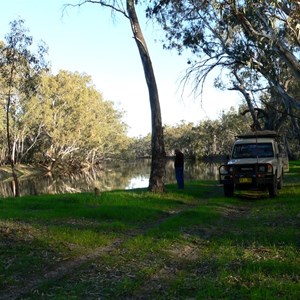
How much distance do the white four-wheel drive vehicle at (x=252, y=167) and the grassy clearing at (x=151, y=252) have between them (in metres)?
2.13

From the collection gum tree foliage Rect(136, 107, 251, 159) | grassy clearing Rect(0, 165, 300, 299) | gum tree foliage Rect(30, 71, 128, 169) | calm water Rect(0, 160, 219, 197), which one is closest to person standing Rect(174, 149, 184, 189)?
grassy clearing Rect(0, 165, 300, 299)

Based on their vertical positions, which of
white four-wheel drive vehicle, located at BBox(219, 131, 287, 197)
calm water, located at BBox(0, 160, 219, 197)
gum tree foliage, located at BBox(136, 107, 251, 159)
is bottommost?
calm water, located at BBox(0, 160, 219, 197)

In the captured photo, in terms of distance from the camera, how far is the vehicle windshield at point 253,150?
56.9 ft

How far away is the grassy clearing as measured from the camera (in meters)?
5.74

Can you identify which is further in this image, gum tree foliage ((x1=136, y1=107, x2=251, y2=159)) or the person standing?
gum tree foliage ((x1=136, y1=107, x2=251, y2=159))

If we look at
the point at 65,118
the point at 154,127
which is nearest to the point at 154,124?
the point at 154,127

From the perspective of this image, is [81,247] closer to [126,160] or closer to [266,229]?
[266,229]

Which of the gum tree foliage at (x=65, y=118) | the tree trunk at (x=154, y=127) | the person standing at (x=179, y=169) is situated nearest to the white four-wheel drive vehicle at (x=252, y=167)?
the tree trunk at (x=154, y=127)

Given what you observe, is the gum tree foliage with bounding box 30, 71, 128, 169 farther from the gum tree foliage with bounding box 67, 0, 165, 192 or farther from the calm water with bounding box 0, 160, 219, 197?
the gum tree foliage with bounding box 67, 0, 165, 192

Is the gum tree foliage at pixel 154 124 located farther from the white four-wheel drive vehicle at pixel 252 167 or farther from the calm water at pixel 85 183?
the calm water at pixel 85 183

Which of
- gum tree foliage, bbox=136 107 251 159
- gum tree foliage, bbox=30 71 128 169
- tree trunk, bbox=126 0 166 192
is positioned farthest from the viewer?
gum tree foliage, bbox=136 107 251 159

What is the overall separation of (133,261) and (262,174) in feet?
31.8

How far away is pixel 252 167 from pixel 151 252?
908 centimetres

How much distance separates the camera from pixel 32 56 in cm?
2538
